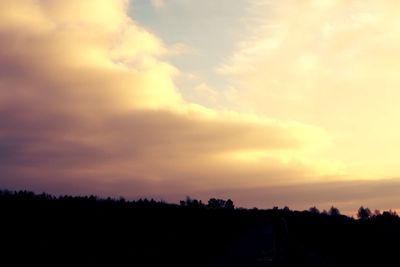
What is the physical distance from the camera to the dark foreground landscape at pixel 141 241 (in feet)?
62.3

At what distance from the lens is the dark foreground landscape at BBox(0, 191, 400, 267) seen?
62.3 feet

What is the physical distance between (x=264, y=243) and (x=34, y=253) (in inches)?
639

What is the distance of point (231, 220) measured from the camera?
5172 centimetres

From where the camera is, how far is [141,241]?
2644cm

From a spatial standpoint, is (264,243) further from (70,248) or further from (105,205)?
(70,248)

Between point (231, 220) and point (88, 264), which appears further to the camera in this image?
point (231, 220)

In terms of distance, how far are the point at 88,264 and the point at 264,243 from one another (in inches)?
571

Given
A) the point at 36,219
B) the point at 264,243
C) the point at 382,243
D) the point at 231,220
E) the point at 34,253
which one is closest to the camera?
the point at 34,253

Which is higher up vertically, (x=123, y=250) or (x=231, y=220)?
(x=231, y=220)

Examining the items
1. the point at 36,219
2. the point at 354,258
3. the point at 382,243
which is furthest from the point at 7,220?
the point at 382,243

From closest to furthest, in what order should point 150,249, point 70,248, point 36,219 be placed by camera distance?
point 70,248 < point 36,219 < point 150,249

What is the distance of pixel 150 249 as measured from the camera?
24.8 meters

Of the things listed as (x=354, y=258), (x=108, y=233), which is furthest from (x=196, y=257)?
(x=354, y=258)

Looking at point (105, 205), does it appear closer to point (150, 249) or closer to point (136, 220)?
point (136, 220)
